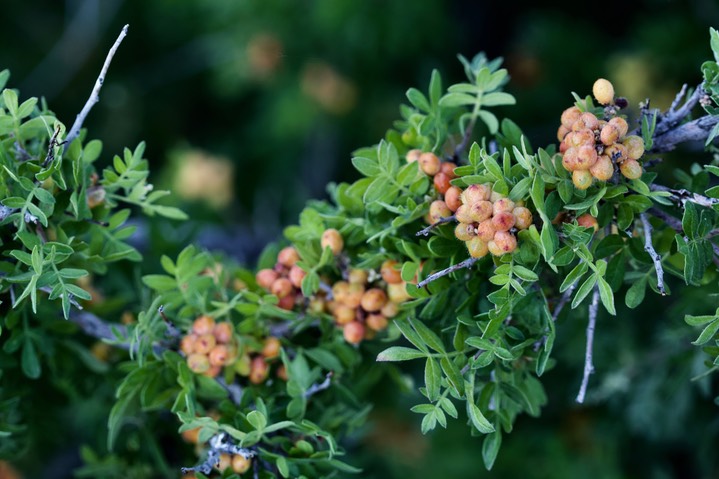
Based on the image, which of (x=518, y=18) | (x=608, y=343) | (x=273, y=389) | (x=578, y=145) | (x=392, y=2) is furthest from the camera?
(x=518, y=18)

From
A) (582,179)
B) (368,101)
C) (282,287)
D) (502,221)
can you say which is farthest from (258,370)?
(368,101)

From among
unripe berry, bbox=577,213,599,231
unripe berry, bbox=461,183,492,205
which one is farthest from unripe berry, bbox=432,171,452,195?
unripe berry, bbox=577,213,599,231

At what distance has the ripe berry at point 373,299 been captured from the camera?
1339 mm

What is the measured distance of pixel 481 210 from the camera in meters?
1.12

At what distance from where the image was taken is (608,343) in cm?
217

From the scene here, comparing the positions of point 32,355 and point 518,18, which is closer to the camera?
point 32,355

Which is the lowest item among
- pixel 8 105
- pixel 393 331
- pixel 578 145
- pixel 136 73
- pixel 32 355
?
pixel 136 73

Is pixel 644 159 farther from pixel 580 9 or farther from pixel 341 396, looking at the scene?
pixel 580 9

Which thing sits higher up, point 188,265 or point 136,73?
point 188,265

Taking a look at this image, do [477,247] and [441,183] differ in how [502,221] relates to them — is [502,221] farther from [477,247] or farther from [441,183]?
[441,183]

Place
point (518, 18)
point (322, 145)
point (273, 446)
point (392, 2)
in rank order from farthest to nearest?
point (518, 18), point (322, 145), point (392, 2), point (273, 446)

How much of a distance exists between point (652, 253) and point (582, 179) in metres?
0.14

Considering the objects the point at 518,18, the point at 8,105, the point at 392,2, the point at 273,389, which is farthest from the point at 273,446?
the point at 518,18

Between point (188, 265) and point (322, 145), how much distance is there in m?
2.27
